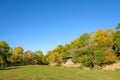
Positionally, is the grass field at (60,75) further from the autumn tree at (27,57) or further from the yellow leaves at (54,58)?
the autumn tree at (27,57)

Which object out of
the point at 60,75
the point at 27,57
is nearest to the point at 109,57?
the point at 60,75

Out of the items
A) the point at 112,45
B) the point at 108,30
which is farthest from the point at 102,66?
the point at 108,30

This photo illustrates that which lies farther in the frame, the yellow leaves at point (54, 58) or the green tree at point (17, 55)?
the green tree at point (17, 55)

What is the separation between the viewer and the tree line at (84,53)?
199 ft

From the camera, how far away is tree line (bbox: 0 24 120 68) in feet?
199

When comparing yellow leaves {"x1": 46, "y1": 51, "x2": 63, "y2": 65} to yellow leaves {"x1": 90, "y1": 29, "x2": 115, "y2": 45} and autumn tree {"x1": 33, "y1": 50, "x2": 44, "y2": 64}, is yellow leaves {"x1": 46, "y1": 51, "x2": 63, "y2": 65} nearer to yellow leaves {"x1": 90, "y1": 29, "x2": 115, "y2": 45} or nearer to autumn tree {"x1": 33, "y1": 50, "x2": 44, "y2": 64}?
yellow leaves {"x1": 90, "y1": 29, "x2": 115, "y2": 45}

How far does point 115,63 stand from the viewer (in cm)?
5759

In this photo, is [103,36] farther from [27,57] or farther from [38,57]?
[38,57]

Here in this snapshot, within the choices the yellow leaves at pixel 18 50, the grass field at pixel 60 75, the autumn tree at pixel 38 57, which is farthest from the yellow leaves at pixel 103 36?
the autumn tree at pixel 38 57

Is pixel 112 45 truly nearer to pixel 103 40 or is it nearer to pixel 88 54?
pixel 103 40

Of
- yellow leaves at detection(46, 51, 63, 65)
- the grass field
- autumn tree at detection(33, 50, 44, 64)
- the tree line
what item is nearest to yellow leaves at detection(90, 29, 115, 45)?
the tree line

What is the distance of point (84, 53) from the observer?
6769 cm

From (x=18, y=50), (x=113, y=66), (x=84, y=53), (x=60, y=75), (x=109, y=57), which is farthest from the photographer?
(x=18, y=50)

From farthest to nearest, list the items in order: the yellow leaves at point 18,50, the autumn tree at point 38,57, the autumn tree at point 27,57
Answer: the autumn tree at point 38,57 < the autumn tree at point 27,57 < the yellow leaves at point 18,50
